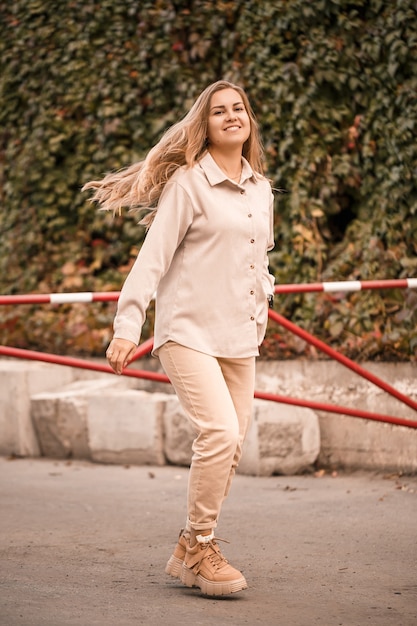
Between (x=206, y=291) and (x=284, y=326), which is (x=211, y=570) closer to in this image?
(x=206, y=291)

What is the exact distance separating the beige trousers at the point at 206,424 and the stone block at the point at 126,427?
10.7 feet

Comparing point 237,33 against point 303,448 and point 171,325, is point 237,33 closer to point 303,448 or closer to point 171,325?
point 303,448

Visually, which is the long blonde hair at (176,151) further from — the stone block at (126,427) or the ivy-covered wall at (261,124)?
the stone block at (126,427)

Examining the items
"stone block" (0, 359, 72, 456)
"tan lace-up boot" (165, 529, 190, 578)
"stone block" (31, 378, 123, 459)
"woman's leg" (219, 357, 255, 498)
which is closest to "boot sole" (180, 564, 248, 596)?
"tan lace-up boot" (165, 529, 190, 578)

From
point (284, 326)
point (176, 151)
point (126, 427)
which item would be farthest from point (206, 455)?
point (126, 427)

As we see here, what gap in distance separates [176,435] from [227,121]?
3377mm

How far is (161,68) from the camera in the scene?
29.3 feet

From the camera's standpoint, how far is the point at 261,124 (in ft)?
27.1

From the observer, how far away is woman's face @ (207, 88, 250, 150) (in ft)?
14.1

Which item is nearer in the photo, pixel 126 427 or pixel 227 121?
pixel 227 121

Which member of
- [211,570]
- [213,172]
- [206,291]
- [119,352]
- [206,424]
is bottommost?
[211,570]

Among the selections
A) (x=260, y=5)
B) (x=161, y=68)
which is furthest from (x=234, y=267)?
(x=161, y=68)

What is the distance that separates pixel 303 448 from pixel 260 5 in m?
3.16

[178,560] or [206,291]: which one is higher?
[206,291]
